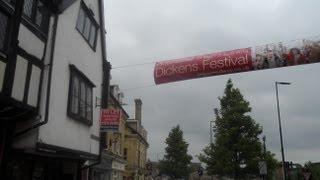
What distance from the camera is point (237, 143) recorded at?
38.0 metres

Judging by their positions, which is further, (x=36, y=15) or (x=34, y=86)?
(x=36, y=15)

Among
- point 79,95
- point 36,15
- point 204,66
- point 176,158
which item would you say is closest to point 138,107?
point 176,158

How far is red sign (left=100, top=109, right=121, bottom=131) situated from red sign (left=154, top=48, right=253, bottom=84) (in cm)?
374

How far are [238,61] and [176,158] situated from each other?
58.0 metres

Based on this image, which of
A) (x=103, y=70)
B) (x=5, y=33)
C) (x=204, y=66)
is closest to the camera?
(x=5, y=33)

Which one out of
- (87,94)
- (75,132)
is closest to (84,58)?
(87,94)

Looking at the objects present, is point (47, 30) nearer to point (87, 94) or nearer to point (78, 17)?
point (78, 17)

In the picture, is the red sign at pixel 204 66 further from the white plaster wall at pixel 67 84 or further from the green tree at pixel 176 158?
the green tree at pixel 176 158

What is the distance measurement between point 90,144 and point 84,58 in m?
3.31

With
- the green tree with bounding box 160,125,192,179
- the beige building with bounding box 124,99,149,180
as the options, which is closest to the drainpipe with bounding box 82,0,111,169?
the beige building with bounding box 124,99,149,180

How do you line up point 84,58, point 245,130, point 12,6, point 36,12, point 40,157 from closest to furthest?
point 12,6 → point 36,12 → point 40,157 → point 84,58 → point 245,130

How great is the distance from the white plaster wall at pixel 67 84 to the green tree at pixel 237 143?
21110 mm

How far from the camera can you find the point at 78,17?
16.9 meters

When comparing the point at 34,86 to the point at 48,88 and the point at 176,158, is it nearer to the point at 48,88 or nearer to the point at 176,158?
the point at 48,88
